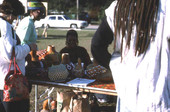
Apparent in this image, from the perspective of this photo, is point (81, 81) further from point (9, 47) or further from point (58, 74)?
point (9, 47)

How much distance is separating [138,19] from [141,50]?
14cm

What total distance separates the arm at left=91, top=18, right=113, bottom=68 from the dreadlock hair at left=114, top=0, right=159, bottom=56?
0.22ft

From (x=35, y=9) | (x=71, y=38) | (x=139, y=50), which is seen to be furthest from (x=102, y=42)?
(x=35, y=9)

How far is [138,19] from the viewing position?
108 centimetres

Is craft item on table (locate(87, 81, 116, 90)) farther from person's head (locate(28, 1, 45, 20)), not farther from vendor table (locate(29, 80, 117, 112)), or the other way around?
person's head (locate(28, 1, 45, 20))

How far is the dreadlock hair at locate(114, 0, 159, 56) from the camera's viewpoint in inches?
41.9

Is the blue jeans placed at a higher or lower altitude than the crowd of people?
lower

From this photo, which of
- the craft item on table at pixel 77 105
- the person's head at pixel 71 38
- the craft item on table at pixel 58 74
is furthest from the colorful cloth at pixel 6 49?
the person's head at pixel 71 38

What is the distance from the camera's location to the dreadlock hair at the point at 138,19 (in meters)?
1.06

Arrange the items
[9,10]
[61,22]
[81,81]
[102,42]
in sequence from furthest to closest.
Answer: [61,22] < [81,81] < [9,10] < [102,42]

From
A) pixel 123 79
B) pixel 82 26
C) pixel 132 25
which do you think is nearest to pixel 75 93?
pixel 123 79

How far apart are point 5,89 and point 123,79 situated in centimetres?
127

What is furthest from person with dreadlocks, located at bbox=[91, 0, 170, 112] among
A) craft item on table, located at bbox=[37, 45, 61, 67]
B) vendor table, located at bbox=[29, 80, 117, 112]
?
craft item on table, located at bbox=[37, 45, 61, 67]

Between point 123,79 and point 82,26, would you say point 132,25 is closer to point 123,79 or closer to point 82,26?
point 123,79
